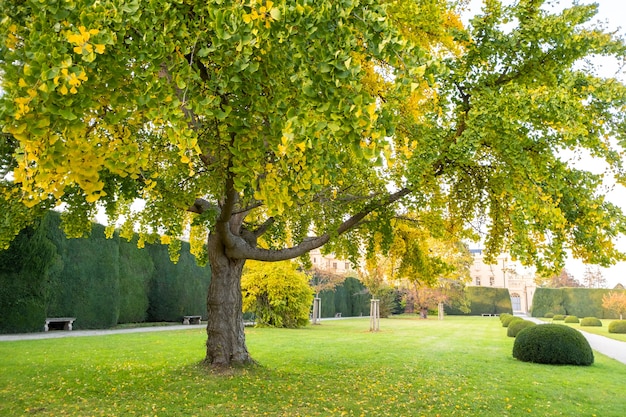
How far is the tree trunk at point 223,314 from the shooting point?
793cm

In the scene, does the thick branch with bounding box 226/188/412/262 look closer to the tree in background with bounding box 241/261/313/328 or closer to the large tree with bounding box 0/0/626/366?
the large tree with bounding box 0/0/626/366

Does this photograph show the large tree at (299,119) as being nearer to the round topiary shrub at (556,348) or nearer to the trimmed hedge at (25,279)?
the round topiary shrub at (556,348)

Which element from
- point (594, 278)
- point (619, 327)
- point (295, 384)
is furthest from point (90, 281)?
point (594, 278)

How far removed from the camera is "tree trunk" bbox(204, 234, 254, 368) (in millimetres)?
7934

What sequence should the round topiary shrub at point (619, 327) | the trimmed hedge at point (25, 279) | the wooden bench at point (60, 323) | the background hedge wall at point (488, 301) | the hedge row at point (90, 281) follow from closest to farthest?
1. the trimmed hedge at point (25, 279)
2. the hedge row at point (90, 281)
3. the wooden bench at point (60, 323)
4. the round topiary shrub at point (619, 327)
5. the background hedge wall at point (488, 301)

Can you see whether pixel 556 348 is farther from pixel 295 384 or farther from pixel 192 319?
pixel 192 319

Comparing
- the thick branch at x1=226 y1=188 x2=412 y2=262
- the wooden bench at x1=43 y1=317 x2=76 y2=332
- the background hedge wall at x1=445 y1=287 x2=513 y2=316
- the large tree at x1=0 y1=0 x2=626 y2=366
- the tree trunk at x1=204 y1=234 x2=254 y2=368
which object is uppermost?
the large tree at x1=0 y1=0 x2=626 y2=366

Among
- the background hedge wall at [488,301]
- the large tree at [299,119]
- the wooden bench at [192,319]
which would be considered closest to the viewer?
the large tree at [299,119]

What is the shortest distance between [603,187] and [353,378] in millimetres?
4910

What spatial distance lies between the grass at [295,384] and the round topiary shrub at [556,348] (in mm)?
350

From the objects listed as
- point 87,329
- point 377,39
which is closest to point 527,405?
point 377,39

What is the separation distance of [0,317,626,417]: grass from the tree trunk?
1.08 feet

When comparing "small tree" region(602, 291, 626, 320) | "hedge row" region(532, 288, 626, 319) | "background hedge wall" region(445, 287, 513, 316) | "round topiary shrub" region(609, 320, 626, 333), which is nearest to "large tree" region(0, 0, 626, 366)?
"round topiary shrub" region(609, 320, 626, 333)

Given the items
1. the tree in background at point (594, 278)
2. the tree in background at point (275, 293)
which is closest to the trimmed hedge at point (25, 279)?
the tree in background at point (275, 293)
